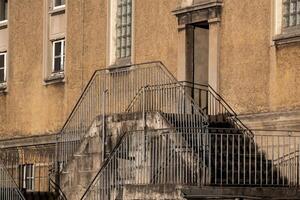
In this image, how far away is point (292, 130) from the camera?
26641 mm

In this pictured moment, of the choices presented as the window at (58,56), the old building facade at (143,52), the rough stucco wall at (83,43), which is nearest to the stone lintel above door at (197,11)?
the old building facade at (143,52)

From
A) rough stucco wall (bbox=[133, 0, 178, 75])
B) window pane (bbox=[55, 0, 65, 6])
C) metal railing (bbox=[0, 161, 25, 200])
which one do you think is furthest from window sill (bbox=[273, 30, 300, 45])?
window pane (bbox=[55, 0, 65, 6])

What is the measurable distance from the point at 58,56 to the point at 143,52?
16.7ft

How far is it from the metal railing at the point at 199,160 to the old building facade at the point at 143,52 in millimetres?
664

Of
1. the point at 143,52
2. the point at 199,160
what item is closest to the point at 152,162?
the point at 199,160

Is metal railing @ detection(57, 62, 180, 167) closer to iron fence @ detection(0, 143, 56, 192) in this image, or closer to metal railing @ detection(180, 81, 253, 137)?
metal railing @ detection(180, 81, 253, 137)

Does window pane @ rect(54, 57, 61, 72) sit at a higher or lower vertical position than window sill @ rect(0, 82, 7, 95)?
higher

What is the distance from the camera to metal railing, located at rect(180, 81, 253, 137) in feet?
92.6

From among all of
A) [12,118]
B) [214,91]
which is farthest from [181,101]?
[12,118]

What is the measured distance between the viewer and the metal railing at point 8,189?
32125mm

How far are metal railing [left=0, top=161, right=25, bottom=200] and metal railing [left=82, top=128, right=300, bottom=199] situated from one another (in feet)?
16.0

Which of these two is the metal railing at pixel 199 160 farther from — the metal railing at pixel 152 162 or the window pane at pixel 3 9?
the window pane at pixel 3 9

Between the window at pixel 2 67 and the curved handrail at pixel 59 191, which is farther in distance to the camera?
the window at pixel 2 67

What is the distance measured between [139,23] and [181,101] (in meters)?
5.24
